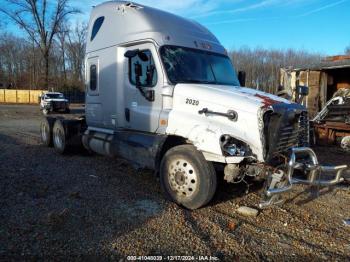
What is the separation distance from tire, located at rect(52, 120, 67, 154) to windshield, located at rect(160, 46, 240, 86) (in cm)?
479

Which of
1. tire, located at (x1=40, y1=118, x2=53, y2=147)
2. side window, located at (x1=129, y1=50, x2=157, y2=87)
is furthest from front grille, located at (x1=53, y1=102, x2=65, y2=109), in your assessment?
side window, located at (x1=129, y1=50, x2=157, y2=87)

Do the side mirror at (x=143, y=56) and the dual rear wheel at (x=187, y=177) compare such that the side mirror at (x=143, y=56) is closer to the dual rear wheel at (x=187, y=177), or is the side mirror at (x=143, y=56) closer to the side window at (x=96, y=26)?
the dual rear wheel at (x=187, y=177)

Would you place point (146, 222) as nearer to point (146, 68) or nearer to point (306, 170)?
point (306, 170)

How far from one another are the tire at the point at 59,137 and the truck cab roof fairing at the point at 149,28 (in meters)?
3.07

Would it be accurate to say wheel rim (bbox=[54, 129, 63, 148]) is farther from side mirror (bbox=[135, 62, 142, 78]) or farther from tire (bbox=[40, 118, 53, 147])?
side mirror (bbox=[135, 62, 142, 78])

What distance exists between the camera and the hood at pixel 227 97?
517cm

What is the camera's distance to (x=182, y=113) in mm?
5906

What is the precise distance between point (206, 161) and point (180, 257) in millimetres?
1728

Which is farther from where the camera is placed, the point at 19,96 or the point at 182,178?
the point at 19,96

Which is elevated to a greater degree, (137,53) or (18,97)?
(137,53)

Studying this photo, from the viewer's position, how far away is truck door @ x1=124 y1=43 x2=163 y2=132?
6.39 m

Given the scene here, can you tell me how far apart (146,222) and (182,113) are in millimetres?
1943

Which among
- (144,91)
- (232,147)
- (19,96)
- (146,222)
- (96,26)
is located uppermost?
(96,26)

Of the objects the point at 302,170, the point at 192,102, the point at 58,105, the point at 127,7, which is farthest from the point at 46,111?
the point at 302,170
